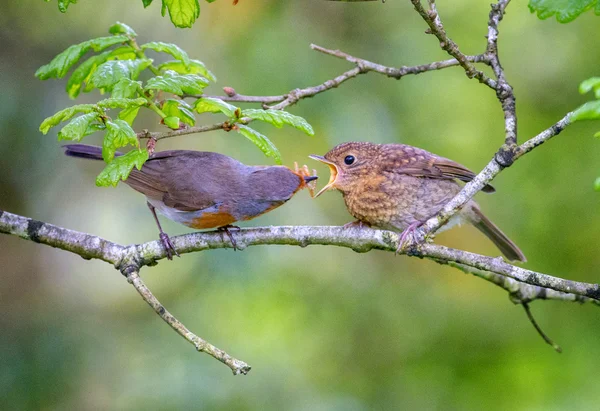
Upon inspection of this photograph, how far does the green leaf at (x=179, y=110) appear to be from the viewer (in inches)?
120

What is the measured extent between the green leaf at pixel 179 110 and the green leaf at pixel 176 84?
0.24 ft

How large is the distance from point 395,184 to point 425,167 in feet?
0.87

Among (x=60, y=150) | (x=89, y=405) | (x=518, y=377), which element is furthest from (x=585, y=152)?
(x=89, y=405)

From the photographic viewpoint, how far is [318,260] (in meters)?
7.30

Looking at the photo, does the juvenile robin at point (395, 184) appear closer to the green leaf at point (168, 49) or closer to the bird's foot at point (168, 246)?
the bird's foot at point (168, 246)

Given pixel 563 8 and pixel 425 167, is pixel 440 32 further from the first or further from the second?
pixel 425 167

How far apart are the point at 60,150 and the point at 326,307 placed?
3158 millimetres

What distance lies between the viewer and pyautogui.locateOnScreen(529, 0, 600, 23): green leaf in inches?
111

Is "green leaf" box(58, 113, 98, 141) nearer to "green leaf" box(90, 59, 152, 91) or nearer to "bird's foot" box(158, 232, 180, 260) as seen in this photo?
"green leaf" box(90, 59, 152, 91)

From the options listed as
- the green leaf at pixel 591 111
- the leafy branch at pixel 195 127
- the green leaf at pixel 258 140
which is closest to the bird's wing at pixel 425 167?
the leafy branch at pixel 195 127

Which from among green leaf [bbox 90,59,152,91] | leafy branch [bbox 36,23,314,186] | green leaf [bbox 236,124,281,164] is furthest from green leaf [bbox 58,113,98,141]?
green leaf [bbox 236,124,281,164]

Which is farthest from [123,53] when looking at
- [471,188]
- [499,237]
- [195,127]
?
[499,237]

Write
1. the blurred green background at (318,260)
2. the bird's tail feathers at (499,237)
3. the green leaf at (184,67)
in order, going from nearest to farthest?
the green leaf at (184,67) < the bird's tail feathers at (499,237) < the blurred green background at (318,260)

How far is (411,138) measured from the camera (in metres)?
7.48
